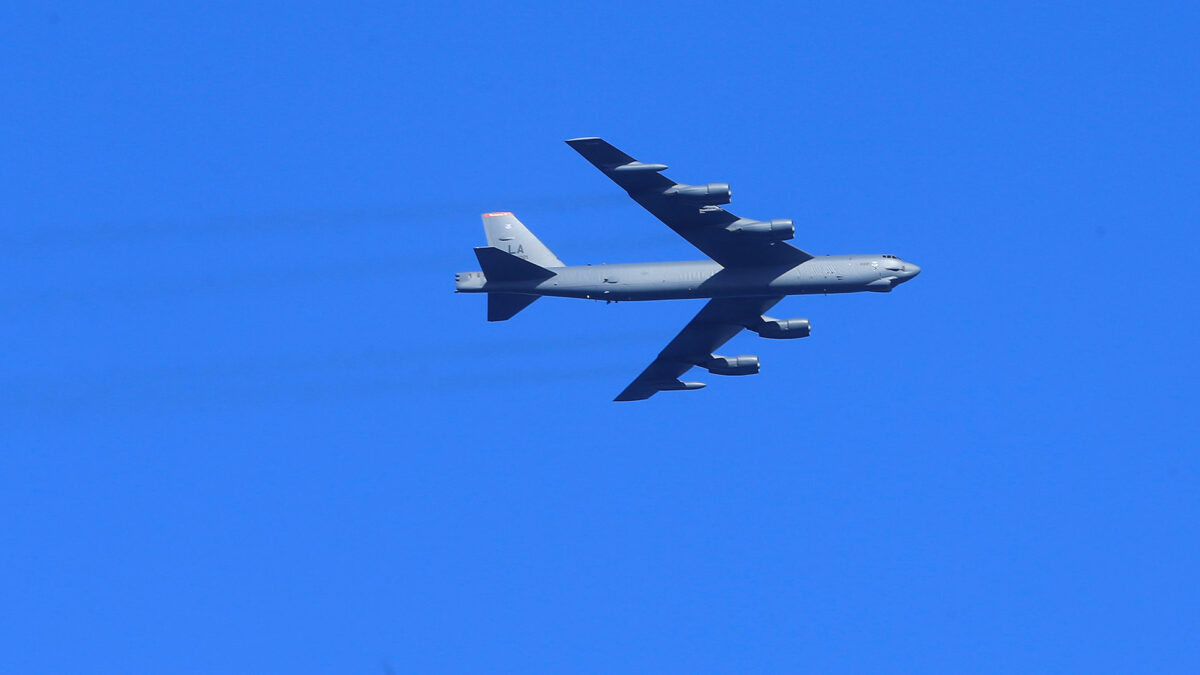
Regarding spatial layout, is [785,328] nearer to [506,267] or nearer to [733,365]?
[733,365]

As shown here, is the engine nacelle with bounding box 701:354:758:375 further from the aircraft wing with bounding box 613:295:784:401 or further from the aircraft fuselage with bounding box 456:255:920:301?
the aircraft fuselage with bounding box 456:255:920:301

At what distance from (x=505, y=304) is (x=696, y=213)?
25.6 feet

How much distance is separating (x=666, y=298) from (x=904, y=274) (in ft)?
28.9

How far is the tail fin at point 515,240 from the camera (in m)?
73.5

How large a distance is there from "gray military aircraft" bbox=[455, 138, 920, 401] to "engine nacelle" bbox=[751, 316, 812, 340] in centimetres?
206

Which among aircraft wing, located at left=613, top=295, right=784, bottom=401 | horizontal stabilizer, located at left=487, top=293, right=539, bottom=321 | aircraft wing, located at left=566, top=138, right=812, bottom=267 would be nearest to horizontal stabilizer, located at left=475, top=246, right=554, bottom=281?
horizontal stabilizer, located at left=487, top=293, right=539, bottom=321

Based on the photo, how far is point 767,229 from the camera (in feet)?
232

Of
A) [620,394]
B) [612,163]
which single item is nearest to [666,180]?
[612,163]

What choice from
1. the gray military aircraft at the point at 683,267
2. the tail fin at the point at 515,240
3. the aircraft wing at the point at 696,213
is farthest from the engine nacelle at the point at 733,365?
the tail fin at the point at 515,240

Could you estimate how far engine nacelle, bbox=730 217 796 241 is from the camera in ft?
232

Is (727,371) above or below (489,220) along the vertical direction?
below

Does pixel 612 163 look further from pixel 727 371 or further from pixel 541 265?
pixel 727 371

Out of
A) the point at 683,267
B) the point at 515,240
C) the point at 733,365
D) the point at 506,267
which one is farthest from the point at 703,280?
the point at 515,240

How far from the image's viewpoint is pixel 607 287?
7112 cm
